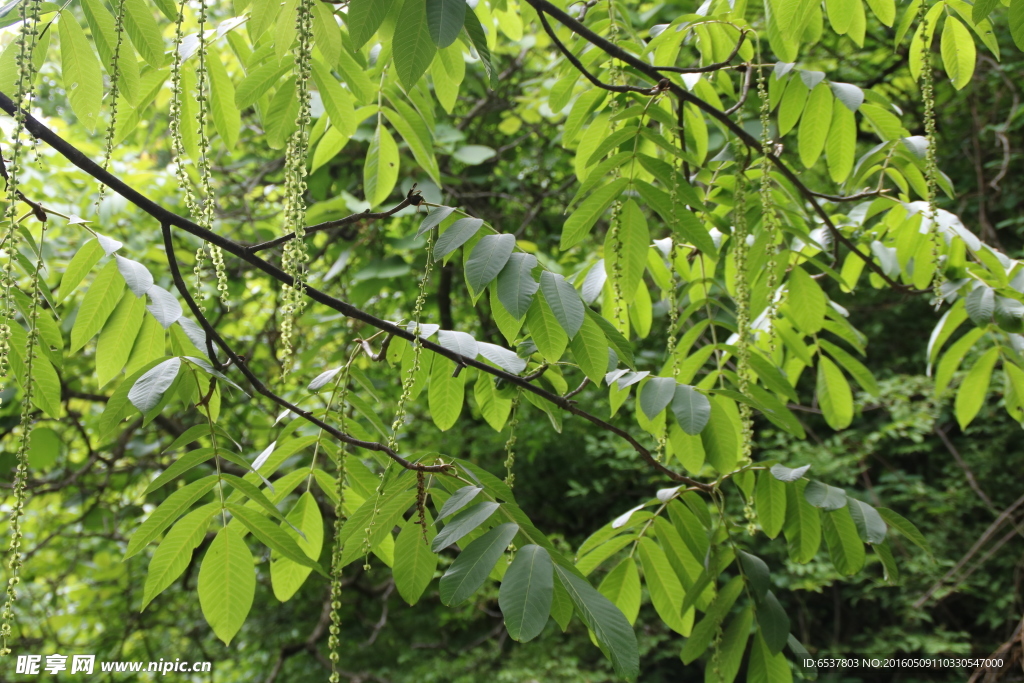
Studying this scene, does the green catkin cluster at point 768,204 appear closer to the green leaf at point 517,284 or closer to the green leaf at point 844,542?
the green leaf at point 844,542

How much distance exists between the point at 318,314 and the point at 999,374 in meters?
3.48

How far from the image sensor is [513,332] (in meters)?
1.22

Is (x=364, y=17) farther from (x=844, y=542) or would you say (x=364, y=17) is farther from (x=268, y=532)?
(x=844, y=542)

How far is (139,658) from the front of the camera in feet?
12.0

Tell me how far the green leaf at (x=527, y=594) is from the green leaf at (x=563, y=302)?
1.14 feet

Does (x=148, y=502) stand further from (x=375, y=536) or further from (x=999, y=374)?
(x=999, y=374)

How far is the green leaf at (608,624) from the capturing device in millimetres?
909

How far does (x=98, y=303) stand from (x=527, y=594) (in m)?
0.96

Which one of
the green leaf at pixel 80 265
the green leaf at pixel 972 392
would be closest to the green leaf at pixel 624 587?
the green leaf at pixel 972 392

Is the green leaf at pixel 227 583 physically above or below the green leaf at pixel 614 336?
below

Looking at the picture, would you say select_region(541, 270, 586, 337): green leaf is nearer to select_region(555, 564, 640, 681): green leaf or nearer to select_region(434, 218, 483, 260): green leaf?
select_region(434, 218, 483, 260): green leaf

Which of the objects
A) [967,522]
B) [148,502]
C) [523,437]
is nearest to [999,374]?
[967,522]

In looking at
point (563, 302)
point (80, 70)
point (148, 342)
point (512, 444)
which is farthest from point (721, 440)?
point (80, 70)

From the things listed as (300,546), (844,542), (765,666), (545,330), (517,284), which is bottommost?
(765,666)
